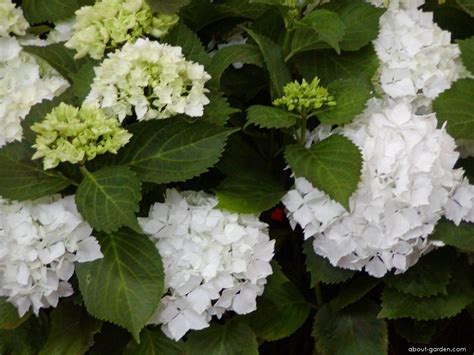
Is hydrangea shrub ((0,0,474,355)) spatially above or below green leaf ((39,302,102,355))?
above

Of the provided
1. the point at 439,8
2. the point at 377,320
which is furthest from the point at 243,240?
the point at 439,8

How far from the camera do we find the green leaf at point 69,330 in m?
0.86

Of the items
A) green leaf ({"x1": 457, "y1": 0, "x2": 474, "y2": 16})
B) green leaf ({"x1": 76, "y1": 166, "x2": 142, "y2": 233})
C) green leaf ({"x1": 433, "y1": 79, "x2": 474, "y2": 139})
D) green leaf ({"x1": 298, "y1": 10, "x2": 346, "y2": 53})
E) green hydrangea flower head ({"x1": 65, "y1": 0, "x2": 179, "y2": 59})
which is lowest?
green leaf ({"x1": 433, "y1": 79, "x2": 474, "y2": 139})

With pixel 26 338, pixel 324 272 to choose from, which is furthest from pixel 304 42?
pixel 26 338

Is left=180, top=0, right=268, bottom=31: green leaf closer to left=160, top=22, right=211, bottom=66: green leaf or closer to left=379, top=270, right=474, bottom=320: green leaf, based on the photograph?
left=160, top=22, right=211, bottom=66: green leaf

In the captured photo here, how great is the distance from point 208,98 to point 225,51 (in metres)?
0.07

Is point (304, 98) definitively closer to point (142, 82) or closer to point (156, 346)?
point (142, 82)

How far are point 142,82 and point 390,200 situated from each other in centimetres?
28

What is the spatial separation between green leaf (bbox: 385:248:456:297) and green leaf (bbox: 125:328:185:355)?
244 millimetres

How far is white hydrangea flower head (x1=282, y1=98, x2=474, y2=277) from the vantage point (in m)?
0.80

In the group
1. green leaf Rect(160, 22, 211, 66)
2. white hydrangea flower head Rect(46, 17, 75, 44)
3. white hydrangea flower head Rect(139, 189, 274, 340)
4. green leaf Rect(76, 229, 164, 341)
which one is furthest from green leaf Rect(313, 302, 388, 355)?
white hydrangea flower head Rect(46, 17, 75, 44)

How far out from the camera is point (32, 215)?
0.80 metres

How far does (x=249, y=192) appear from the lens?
86 cm

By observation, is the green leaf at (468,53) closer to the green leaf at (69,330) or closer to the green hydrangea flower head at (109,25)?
the green hydrangea flower head at (109,25)
